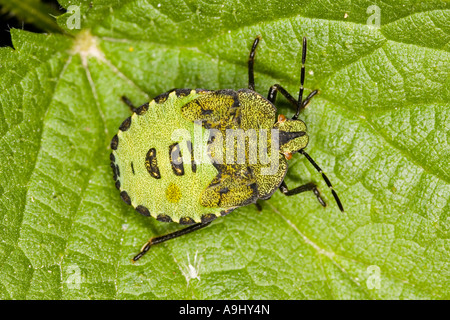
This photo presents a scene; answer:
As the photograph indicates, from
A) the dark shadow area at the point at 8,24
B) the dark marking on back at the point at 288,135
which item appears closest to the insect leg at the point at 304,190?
the dark marking on back at the point at 288,135

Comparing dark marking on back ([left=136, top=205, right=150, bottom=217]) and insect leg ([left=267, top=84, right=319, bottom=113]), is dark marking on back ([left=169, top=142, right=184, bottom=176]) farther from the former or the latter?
insect leg ([left=267, top=84, right=319, bottom=113])

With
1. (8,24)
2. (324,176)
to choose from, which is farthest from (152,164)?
(8,24)

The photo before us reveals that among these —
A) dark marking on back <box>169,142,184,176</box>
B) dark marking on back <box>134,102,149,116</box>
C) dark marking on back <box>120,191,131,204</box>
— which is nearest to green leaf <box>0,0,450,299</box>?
dark marking on back <box>120,191,131,204</box>

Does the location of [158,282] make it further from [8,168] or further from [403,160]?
[403,160]

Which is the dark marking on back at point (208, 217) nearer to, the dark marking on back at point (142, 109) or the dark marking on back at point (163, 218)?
the dark marking on back at point (163, 218)

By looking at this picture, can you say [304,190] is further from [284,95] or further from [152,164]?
[152,164]

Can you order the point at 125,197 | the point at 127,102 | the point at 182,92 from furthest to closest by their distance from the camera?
the point at 127,102 → the point at 125,197 → the point at 182,92
